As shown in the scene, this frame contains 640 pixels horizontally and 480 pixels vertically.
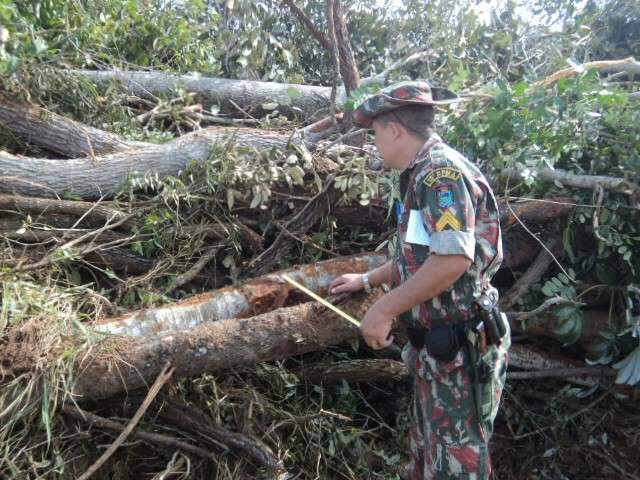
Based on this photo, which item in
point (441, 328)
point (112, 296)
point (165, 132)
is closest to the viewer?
point (441, 328)

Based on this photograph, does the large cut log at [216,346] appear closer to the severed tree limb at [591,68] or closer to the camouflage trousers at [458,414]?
the camouflage trousers at [458,414]

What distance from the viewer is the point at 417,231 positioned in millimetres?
2039

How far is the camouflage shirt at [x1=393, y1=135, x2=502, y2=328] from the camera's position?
1916mm

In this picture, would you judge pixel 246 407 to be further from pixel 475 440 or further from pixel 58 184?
pixel 58 184

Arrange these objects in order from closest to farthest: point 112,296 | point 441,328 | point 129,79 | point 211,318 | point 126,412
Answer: point 441,328 → point 126,412 → point 211,318 → point 112,296 → point 129,79

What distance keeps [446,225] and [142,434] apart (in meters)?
1.48

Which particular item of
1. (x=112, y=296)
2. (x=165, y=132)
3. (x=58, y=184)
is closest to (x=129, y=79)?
(x=165, y=132)

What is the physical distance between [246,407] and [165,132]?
2.11 m

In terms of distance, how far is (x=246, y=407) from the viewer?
2.74m

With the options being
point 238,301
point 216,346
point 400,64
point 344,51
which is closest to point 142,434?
point 216,346

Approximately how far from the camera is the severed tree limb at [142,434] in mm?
2471

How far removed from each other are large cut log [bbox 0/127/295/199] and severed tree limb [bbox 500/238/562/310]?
1.45 metres

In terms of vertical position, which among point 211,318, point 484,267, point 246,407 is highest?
point 484,267

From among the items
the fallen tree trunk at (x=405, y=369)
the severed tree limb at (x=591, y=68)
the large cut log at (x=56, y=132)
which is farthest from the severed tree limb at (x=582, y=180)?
the large cut log at (x=56, y=132)
